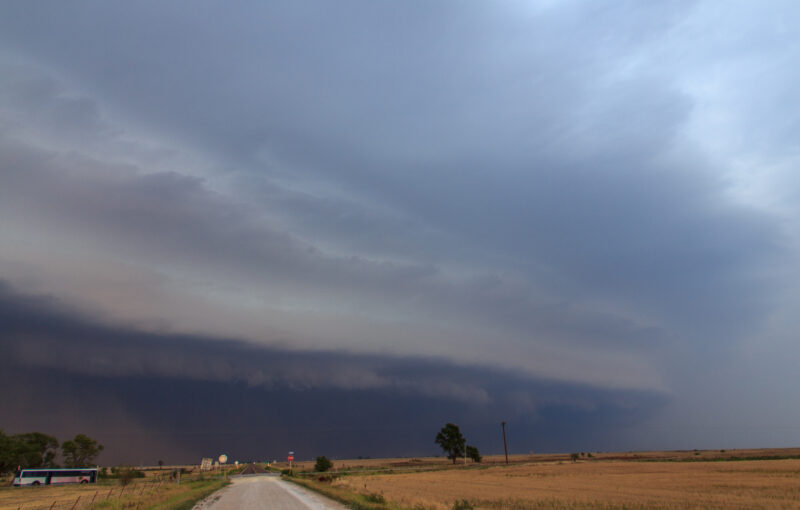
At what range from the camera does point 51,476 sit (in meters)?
105

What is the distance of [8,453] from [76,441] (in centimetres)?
4312

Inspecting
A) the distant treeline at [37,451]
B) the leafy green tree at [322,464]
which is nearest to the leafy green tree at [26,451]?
the distant treeline at [37,451]

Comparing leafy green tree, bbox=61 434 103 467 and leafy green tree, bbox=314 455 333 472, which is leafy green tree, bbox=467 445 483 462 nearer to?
leafy green tree, bbox=314 455 333 472

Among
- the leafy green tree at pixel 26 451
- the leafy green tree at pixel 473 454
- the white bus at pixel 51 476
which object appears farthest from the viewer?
the leafy green tree at pixel 473 454

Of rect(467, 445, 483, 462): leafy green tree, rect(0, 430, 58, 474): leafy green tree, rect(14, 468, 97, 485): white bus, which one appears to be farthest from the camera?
rect(467, 445, 483, 462): leafy green tree

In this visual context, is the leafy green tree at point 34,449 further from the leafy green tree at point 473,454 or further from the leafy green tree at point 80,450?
the leafy green tree at point 473,454

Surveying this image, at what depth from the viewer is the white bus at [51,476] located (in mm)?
101312

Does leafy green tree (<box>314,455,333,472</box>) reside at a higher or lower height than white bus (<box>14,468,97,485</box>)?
lower

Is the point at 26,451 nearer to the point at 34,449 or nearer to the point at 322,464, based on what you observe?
the point at 34,449

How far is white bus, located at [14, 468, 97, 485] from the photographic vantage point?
332ft

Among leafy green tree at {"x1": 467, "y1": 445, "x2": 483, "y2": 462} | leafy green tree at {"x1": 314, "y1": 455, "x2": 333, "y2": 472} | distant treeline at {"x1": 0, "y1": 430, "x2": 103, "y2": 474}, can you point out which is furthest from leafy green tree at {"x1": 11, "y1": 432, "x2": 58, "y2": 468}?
leafy green tree at {"x1": 467, "y1": 445, "x2": 483, "y2": 462}

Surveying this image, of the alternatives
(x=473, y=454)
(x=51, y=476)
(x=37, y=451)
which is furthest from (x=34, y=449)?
(x=473, y=454)

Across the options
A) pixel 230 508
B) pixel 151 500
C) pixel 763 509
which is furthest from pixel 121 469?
pixel 763 509

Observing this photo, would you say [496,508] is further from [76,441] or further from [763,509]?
[76,441]
